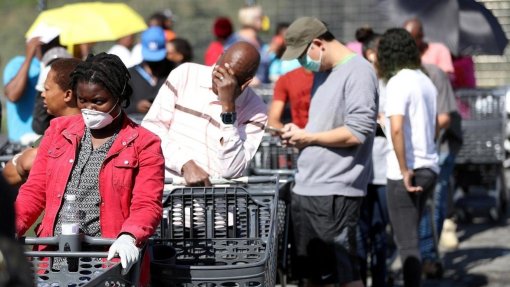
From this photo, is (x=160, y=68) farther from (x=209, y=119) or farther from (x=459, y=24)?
(x=209, y=119)

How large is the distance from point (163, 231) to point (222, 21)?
30.2ft

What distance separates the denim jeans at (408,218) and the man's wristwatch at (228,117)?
2.06 metres

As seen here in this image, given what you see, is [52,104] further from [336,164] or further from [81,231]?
[336,164]

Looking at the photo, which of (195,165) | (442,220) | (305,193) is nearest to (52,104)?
(195,165)

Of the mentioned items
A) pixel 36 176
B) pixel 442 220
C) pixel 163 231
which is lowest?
pixel 442 220

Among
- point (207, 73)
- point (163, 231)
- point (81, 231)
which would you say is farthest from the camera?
point (207, 73)

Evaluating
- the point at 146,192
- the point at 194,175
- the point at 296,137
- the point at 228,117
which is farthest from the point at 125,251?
the point at 296,137

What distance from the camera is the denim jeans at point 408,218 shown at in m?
8.15

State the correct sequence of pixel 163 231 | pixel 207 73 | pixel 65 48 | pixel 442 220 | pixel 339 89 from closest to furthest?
pixel 163 231, pixel 207 73, pixel 339 89, pixel 65 48, pixel 442 220

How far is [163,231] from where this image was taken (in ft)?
19.8

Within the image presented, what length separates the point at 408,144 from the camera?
8.16 metres

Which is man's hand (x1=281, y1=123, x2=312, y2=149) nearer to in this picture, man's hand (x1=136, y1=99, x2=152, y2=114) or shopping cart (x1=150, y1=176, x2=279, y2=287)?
shopping cart (x1=150, y1=176, x2=279, y2=287)

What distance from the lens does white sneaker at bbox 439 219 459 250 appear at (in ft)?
37.8

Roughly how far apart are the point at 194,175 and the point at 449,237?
577cm
